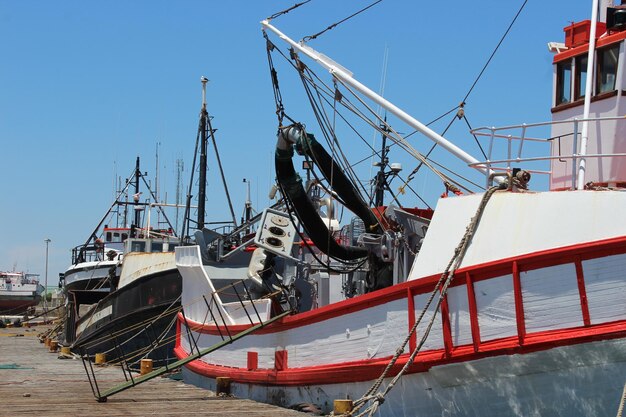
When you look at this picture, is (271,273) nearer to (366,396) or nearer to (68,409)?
(68,409)

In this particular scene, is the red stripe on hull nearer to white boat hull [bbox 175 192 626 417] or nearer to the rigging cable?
white boat hull [bbox 175 192 626 417]

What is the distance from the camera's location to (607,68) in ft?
36.4

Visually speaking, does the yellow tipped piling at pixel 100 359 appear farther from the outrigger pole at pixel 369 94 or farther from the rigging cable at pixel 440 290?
the rigging cable at pixel 440 290

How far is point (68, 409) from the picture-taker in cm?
1296

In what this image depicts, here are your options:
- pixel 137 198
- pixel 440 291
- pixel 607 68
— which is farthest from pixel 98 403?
pixel 137 198

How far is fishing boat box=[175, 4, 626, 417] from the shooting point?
8828mm

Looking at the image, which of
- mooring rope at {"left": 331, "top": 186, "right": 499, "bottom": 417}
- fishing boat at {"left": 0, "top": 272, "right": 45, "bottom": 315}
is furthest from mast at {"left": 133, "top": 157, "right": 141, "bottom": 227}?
fishing boat at {"left": 0, "top": 272, "right": 45, "bottom": 315}

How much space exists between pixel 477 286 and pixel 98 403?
21.7 ft

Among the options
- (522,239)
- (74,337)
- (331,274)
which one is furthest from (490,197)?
(74,337)

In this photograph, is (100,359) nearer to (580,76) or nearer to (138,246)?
(138,246)

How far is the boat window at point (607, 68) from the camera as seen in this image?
11.0 meters

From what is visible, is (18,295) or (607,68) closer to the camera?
(607,68)

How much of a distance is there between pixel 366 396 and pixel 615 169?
385cm

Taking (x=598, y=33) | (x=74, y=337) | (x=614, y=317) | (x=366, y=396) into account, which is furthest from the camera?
(x=74, y=337)
